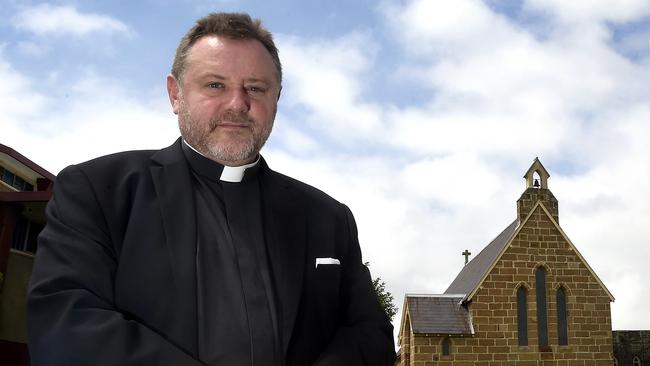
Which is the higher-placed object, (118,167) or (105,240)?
(118,167)

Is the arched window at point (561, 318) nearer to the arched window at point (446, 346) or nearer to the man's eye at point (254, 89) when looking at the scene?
the arched window at point (446, 346)

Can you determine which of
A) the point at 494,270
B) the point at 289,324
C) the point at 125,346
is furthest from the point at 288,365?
the point at 494,270

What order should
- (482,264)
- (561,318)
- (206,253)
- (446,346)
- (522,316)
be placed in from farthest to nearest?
(482,264) → (561,318) → (522,316) → (446,346) → (206,253)

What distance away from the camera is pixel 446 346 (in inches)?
869

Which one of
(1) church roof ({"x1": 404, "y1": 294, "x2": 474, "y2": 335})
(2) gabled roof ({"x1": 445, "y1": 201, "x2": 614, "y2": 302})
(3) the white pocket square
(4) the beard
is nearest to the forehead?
(4) the beard

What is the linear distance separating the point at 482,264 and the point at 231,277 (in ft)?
75.3

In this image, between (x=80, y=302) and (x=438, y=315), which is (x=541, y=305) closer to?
(x=438, y=315)

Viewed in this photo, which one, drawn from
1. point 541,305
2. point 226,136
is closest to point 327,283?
point 226,136

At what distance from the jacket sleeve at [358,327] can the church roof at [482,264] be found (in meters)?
20.0

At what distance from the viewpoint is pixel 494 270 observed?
878 inches

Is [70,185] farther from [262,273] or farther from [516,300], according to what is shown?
[516,300]

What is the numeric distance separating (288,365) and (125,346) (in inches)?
22.6

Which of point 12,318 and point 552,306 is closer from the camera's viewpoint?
point 12,318

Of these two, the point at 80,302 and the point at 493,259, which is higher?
the point at 493,259
